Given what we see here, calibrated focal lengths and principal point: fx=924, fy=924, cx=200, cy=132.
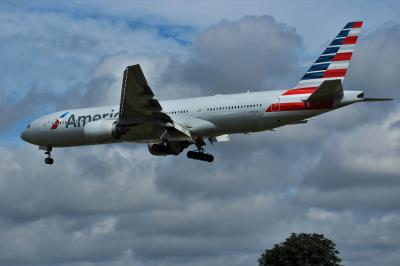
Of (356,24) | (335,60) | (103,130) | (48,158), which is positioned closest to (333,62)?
(335,60)

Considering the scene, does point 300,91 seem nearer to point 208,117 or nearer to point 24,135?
point 208,117

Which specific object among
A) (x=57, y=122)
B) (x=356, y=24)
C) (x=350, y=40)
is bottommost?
(x=57, y=122)

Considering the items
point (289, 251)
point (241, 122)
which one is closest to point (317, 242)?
point (289, 251)

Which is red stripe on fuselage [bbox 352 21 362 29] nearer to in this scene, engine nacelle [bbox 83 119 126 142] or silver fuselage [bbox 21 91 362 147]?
→ silver fuselage [bbox 21 91 362 147]

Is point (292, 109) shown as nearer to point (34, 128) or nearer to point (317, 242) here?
point (317, 242)

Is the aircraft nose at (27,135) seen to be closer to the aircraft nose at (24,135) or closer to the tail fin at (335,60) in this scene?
the aircraft nose at (24,135)

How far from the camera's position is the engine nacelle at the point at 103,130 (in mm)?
55094

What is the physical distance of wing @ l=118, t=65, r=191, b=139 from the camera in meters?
51.8

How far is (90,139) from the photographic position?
56219 millimetres

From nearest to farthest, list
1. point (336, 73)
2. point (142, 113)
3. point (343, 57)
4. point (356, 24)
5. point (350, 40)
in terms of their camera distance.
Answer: point (142, 113), point (336, 73), point (343, 57), point (350, 40), point (356, 24)

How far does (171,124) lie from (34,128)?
1108 centimetres

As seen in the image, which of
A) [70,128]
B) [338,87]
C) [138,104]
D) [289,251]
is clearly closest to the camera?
[338,87]

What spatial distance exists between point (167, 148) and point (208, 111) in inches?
225

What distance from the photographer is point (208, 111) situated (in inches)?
2156
